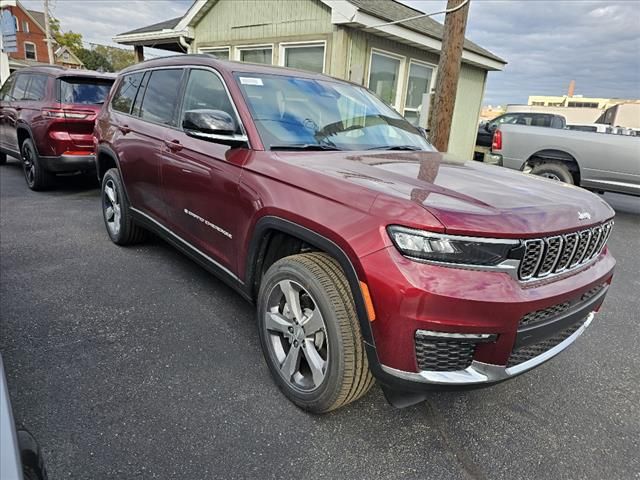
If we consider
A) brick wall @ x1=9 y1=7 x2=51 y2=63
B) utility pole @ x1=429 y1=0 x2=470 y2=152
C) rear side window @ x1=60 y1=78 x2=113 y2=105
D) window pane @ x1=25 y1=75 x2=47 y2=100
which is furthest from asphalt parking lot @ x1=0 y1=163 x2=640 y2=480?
brick wall @ x1=9 y1=7 x2=51 y2=63

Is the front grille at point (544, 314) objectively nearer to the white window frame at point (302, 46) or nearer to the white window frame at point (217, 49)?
the white window frame at point (302, 46)

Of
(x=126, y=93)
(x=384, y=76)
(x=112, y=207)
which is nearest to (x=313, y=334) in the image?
(x=112, y=207)

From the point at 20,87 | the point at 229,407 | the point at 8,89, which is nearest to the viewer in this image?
the point at 229,407

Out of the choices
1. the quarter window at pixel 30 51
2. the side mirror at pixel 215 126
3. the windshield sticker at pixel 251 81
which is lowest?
the side mirror at pixel 215 126

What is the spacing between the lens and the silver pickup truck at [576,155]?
7.62m

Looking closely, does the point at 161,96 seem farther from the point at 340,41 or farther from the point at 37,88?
the point at 340,41

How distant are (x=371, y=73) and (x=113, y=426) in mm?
9028

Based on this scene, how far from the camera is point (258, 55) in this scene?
10.7 metres

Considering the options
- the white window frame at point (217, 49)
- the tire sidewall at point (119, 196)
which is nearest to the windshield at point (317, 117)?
the tire sidewall at point (119, 196)

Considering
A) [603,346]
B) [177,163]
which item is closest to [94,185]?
[177,163]

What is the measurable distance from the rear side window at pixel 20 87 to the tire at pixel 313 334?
22.3 feet

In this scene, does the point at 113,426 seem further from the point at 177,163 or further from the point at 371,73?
the point at 371,73

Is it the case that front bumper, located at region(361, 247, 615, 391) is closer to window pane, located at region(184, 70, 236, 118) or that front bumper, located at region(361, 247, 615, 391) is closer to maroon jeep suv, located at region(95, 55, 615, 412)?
maroon jeep suv, located at region(95, 55, 615, 412)

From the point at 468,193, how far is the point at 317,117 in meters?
1.33
